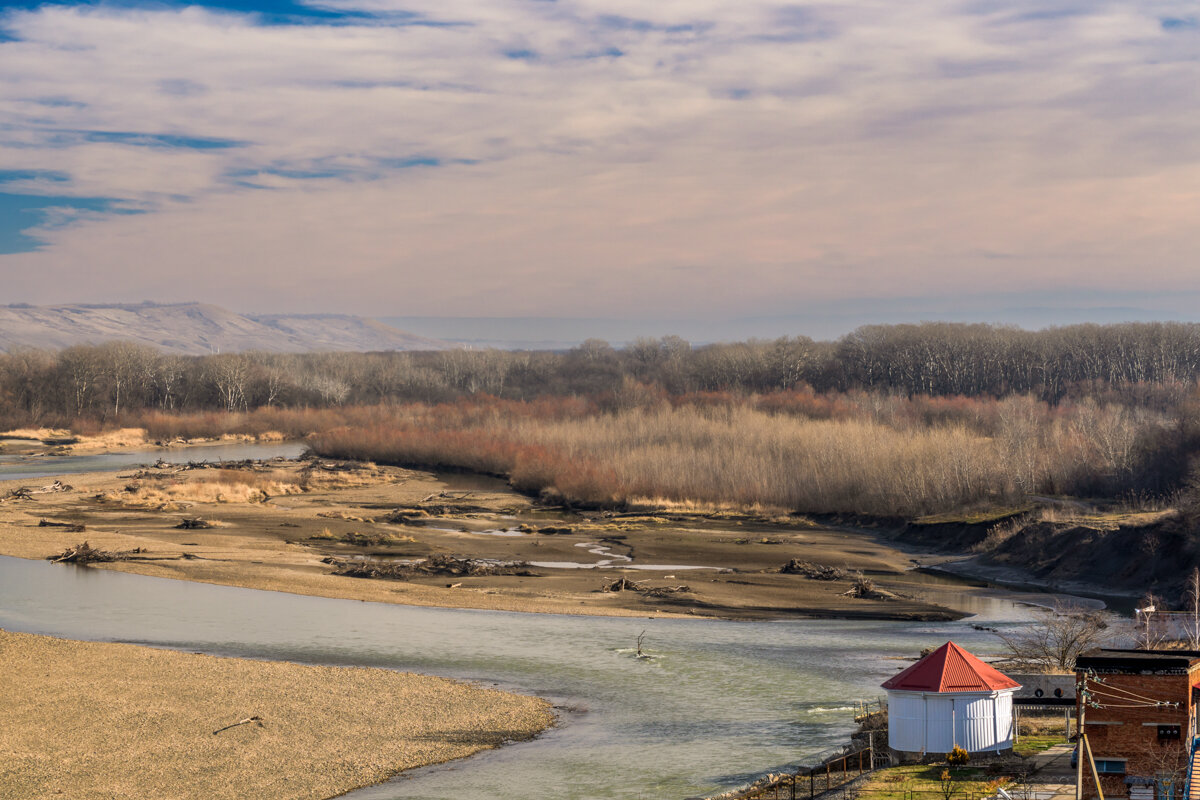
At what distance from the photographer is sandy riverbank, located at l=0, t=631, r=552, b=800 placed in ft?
85.5

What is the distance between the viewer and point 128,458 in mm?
133125

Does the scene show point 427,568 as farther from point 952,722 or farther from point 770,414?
point 770,414

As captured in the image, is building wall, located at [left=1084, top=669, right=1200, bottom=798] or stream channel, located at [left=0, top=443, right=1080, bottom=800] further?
stream channel, located at [left=0, top=443, right=1080, bottom=800]

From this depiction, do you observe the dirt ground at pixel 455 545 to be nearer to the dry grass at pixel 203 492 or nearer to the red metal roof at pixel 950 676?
the dry grass at pixel 203 492

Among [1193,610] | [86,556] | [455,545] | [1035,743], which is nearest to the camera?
[1035,743]

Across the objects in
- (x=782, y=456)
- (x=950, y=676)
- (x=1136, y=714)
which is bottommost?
(x=1136, y=714)

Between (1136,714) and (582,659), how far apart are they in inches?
755

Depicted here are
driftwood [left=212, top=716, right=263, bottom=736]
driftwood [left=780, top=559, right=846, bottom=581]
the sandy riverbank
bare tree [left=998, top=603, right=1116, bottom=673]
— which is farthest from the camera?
driftwood [left=780, top=559, right=846, bottom=581]

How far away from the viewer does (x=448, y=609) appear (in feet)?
161

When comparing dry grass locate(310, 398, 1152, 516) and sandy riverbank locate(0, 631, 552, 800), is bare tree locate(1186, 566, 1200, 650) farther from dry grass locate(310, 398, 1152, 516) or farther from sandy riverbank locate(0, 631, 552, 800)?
dry grass locate(310, 398, 1152, 516)

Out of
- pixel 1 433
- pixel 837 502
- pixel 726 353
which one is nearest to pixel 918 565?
pixel 837 502

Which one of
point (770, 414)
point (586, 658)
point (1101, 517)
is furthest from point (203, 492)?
point (1101, 517)

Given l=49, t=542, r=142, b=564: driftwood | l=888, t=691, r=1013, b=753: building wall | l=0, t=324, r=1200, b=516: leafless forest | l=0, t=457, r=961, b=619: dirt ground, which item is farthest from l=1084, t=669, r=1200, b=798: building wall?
l=0, t=324, r=1200, b=516: leafless forest

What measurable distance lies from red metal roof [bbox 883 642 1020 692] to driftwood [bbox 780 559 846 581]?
29.6 meters
